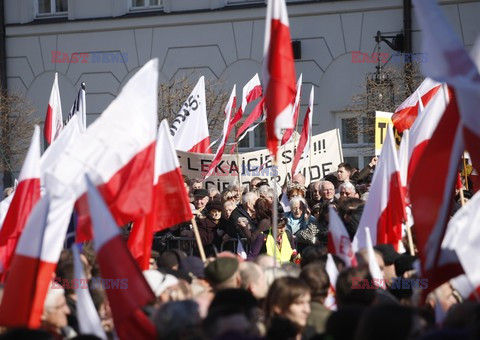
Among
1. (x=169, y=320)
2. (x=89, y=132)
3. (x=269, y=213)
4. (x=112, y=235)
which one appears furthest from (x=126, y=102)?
(x=269, y=213)

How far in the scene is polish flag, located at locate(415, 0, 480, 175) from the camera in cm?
579

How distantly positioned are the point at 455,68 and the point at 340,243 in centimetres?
212

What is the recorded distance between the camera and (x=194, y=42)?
74.8 feet

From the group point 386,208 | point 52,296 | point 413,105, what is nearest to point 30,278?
point 52,296

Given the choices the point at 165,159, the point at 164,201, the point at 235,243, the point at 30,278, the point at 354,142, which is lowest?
the point at 235,243

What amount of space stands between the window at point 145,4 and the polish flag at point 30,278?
1764 centimetres

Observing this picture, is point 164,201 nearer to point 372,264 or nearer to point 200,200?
point 372,264

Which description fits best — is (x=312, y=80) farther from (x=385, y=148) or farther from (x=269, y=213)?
(x=385, y=148)

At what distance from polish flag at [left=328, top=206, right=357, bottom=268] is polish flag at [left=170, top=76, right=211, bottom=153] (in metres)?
6.79

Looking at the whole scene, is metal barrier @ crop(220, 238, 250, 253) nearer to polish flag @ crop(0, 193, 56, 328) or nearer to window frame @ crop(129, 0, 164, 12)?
polish flag @ crop(0, 193, 56, 328)

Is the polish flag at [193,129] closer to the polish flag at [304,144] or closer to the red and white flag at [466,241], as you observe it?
the polish flag at [304,144]

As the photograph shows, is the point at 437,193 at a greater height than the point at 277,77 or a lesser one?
lesser

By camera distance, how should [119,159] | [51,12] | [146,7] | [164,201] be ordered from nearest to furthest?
1. [119,159]
2. [164,201]
3. [146,7]
4. [51,12]

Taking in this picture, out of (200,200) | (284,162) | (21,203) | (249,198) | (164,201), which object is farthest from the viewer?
(284,162)
